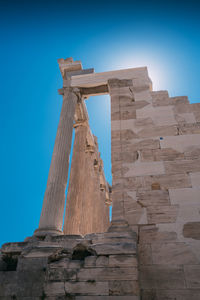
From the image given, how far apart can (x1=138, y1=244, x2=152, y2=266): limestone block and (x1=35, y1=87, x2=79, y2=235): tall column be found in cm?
513

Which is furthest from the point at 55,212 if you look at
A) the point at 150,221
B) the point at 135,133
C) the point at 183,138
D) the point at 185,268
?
the point at 183,138

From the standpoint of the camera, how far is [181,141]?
12867 mm

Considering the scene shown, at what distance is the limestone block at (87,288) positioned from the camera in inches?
282

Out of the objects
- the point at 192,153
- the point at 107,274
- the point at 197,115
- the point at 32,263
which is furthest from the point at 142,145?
the point at 32,263

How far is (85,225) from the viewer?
21297 millimetres

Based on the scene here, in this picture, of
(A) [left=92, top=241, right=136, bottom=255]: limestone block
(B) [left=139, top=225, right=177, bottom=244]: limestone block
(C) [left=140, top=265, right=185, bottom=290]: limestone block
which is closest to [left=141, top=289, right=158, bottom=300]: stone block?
(C) [left=140, top=265, right=185, bottom=290]: limestone block

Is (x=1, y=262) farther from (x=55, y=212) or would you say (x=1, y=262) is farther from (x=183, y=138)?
(x=183, y=138)

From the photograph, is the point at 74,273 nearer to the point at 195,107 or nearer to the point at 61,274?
the point at 61,274

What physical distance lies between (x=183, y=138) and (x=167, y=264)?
6835 millimetres

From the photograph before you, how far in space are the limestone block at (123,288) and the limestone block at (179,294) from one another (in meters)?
2.18

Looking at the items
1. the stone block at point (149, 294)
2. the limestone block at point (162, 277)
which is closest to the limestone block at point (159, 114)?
the limestone block at point (162, 277)

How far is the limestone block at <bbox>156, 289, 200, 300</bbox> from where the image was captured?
8203mm

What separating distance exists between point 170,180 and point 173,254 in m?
3.57

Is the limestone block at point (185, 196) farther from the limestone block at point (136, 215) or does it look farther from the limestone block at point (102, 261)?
the limestone block at point (102, 261)
